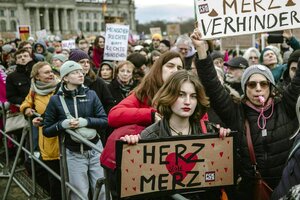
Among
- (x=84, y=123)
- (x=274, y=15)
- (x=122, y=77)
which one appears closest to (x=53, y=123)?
(x=84, y=123)

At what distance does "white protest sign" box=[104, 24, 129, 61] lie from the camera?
312 inches

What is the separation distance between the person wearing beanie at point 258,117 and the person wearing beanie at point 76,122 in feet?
5.03

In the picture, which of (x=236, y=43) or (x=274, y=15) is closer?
(x=274, y=15)

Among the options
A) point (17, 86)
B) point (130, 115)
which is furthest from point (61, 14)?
point (130, 115)

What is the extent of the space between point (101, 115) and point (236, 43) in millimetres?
8136

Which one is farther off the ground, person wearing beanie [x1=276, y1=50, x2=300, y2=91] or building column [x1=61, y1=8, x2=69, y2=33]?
building column [x1=61, y1=8, x2=69, y2=33]

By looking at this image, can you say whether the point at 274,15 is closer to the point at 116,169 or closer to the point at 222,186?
the point at 222,186

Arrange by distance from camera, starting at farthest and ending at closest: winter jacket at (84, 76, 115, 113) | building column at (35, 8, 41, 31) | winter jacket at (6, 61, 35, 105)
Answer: building column at (35, 8, 41, 31), winter jacket at (6, 61, 35, 105), winter jacket at (84, 76, 115, 113)

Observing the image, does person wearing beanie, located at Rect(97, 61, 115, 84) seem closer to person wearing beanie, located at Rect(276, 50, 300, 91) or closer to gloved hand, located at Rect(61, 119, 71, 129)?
gloved hand, located at Rect(61, 119, 71, 129)

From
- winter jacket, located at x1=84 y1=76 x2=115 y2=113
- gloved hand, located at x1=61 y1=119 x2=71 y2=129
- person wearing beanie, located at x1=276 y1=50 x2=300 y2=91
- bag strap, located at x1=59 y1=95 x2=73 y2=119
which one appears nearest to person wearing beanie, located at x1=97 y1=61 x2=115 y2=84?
winter jacket, located at x1=84 y1=76 x2=115 y2=113

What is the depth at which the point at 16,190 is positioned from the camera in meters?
5.78

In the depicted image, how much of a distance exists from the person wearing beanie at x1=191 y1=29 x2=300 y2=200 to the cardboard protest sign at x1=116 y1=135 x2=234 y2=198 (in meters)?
0.42

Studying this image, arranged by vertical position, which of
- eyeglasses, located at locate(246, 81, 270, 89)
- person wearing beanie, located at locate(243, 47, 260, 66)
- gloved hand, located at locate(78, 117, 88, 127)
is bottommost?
gloved hand, located at locate(78, 117, 88, 127)

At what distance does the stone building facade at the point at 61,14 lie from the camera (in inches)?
3696
